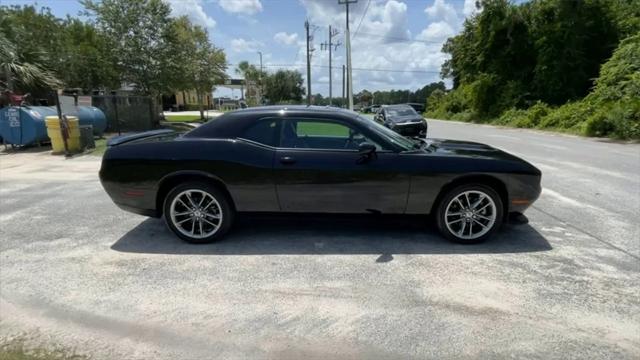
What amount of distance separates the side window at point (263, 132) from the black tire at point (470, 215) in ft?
6.32

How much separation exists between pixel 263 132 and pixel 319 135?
2.01 ft

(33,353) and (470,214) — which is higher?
(470,214)

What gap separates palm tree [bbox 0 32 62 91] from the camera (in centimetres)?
1559

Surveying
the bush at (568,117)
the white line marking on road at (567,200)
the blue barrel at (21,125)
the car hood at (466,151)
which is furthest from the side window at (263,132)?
the bush at (568,117)

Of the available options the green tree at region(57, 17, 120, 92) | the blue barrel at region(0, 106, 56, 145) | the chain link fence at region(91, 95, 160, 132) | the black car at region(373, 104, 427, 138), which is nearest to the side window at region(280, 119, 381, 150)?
the black car at region(373, 104, 427, 138)

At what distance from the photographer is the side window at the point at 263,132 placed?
4.52m

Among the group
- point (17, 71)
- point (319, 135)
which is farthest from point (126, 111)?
point (319, 135)

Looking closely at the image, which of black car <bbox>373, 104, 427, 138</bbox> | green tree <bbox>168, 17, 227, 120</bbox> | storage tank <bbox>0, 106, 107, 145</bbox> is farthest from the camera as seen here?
green tree <bbox>168, 17, 227, 120</bbox>

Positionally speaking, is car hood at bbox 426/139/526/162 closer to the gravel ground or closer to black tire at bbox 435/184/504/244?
black tire at bbox 435/184/504/244

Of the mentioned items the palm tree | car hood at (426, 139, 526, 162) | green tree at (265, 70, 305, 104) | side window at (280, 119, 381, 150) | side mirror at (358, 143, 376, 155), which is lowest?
car hood at (426, 139, 526, 162)

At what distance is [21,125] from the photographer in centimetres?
1374

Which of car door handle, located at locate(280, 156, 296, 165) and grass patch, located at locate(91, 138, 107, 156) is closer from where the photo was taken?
car door handle, located at locate(280, 156, 296, 165)

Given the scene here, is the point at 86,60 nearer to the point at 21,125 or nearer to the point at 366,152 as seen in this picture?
the point at 21,125

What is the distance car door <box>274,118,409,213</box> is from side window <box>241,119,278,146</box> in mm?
108
